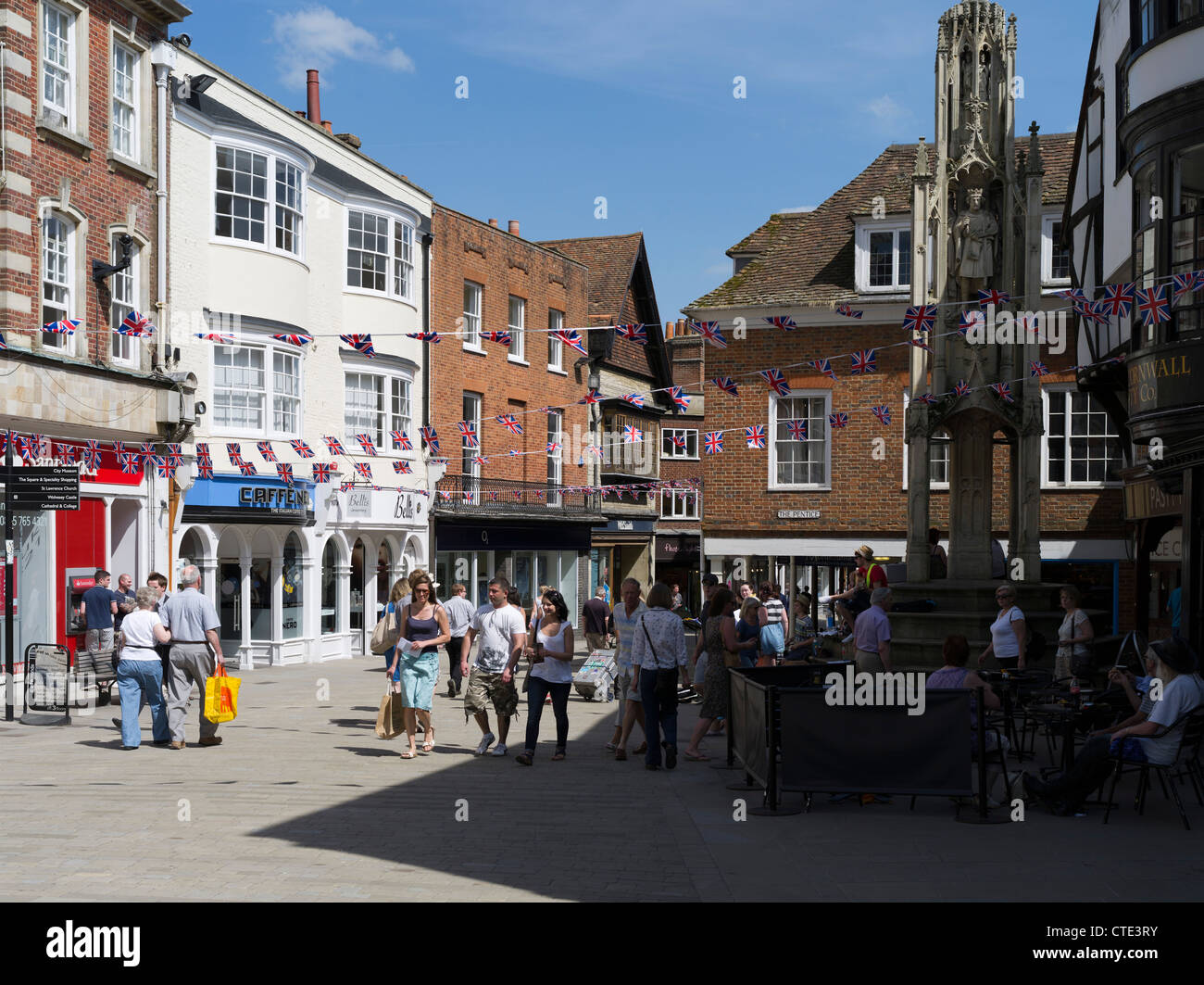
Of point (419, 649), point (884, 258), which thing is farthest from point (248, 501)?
point (884, 258)

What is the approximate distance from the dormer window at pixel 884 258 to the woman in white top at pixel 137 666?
19493mm

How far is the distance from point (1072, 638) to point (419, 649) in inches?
271

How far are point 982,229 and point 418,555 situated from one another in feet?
53.9

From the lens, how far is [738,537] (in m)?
29.6

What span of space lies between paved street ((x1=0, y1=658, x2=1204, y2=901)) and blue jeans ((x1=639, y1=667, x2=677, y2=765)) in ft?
0.82

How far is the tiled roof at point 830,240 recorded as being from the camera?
95.3ft

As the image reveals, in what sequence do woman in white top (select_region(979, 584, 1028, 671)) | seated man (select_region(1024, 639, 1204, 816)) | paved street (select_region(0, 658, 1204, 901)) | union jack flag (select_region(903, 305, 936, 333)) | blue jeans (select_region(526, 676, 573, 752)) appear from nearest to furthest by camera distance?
paved street (select_region(0, 658, 1204, 901)), seated man (select_region(1024, 639, 1204, 816)), blue jeans (select_region(526, 676, 573, 752)), woman in white top (select_region(979, 584, 1028, 671)), union jack flag (select_region(903, 305, 936, 333))

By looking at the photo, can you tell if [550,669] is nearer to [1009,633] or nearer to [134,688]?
[134,688]

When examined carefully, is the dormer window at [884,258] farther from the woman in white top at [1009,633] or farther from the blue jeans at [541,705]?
the blue jeans at [541,705]

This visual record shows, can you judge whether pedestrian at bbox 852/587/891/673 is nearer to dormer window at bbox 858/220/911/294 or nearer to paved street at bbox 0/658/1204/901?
paved street at bbox 0/658/1204/901

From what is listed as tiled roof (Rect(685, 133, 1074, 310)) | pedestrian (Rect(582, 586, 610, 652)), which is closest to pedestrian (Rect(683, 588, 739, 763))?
pedestrian (Rect(582, 586, 610, 652))

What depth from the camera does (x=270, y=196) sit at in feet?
79.9

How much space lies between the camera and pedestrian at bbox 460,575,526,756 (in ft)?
42.6

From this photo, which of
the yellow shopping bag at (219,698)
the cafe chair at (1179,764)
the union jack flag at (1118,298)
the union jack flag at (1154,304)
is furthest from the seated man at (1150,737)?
the yellow shopping bag at (219,698)
